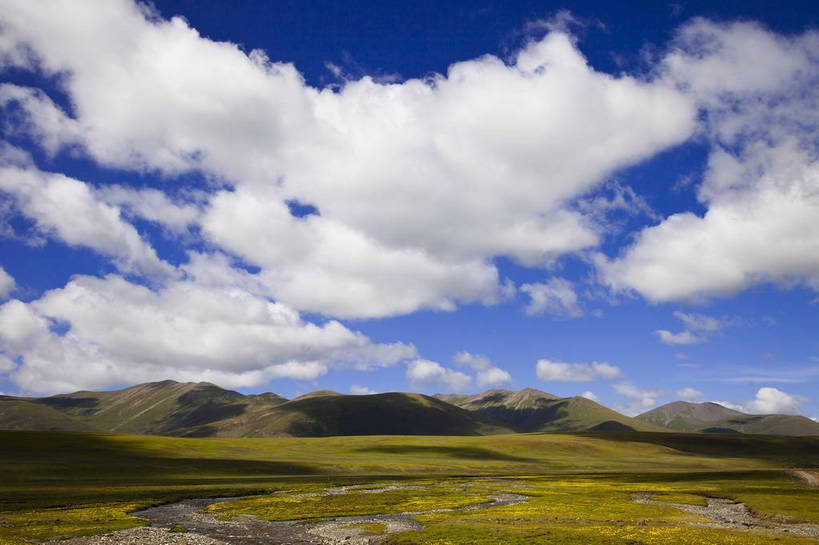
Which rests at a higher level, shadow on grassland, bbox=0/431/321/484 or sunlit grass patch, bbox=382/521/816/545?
sunlit grass patch, bbox=382/521/816/545

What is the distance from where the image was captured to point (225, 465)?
126 meters

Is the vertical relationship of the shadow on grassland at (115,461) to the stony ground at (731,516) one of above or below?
below

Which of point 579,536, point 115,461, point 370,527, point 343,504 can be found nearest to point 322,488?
point 343,504

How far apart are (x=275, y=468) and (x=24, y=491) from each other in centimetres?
6152

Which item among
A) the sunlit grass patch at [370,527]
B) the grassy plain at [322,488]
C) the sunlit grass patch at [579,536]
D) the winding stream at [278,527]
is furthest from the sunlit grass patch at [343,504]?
the sunlit grass patch at [579,536]

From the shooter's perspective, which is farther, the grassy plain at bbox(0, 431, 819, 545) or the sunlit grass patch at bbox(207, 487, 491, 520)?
the sunlit grass patch at bbox(207, 487, 491, 520)

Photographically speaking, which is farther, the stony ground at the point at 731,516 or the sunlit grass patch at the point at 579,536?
the stony ground at the point at 731,516

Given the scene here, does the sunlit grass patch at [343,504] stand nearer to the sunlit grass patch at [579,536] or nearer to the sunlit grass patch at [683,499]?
the sunlit grass patch at [579,536]

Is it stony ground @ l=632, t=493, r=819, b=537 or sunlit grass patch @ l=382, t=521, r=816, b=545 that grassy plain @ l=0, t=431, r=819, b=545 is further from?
stony ground @ l=632, t=493, r=819, b=537

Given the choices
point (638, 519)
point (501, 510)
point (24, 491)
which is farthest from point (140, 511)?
point (638, 519)

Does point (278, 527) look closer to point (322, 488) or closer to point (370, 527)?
point (370, 527)

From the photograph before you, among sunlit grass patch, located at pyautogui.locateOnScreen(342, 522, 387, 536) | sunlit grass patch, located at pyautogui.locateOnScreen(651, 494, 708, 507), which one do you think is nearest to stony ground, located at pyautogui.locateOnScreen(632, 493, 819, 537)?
sunlit grass patch, located at pyautogui.locateOnScreen(651, 494, 708, 507)

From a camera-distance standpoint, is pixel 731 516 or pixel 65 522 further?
pixel 731 516

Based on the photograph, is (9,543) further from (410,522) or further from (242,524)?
(410,522)
